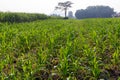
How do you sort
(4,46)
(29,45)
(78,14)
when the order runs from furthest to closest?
(78,14), (29,45), (4,46)

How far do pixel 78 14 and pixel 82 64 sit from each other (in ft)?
298

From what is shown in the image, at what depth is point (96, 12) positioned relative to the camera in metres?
99.9

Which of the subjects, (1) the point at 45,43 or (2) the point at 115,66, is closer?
(2) the point at 115,66

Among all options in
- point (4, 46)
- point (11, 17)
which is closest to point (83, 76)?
point (4, 46)

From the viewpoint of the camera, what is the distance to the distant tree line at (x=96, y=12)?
310 ft

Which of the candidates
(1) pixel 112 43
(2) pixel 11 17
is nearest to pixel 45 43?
(1) pixel 112 43

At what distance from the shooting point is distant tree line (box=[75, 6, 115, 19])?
9441 centimetres

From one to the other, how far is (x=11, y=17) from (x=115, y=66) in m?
17.3

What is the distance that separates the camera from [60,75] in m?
3.83

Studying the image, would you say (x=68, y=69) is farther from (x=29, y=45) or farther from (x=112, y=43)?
(x=29, y=45)

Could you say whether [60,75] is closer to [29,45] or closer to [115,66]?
[115,66]

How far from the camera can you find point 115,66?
4195 mm

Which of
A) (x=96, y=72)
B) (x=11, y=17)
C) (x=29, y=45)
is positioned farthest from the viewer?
(x=11, y=17)

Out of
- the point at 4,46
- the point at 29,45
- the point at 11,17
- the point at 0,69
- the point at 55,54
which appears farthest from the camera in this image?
the point at 11,17
